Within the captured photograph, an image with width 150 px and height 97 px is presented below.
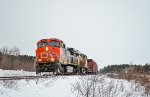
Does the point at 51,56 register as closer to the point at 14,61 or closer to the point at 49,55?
the point at 49,55

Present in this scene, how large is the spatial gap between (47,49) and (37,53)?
1354 mm

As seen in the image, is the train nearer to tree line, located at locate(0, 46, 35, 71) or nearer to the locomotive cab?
the locomotive cab

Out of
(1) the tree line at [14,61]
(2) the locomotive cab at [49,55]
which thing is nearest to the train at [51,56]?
(2) the locomotive cab at [49,55]

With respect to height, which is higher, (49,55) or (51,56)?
(49,55)

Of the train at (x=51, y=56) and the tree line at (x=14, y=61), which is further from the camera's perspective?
the tree line at (x=14, y=61)

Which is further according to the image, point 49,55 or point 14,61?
point 14,61

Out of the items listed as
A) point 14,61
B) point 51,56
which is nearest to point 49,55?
point 51,56

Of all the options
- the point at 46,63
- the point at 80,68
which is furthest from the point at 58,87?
the point at 80,68

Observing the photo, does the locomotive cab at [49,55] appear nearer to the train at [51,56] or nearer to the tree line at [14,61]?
the train at [51,56]

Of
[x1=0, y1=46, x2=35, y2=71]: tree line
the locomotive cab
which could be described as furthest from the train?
[x1=0, y1=46, x2=35, y2=71]: tree line

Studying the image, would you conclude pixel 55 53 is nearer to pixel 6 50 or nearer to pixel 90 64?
pixel 90 64

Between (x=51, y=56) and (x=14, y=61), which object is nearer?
(x=51, y=56)

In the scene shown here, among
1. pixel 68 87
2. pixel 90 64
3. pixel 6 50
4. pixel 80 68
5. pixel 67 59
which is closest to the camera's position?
pixel 68 87

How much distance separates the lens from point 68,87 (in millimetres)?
17656
